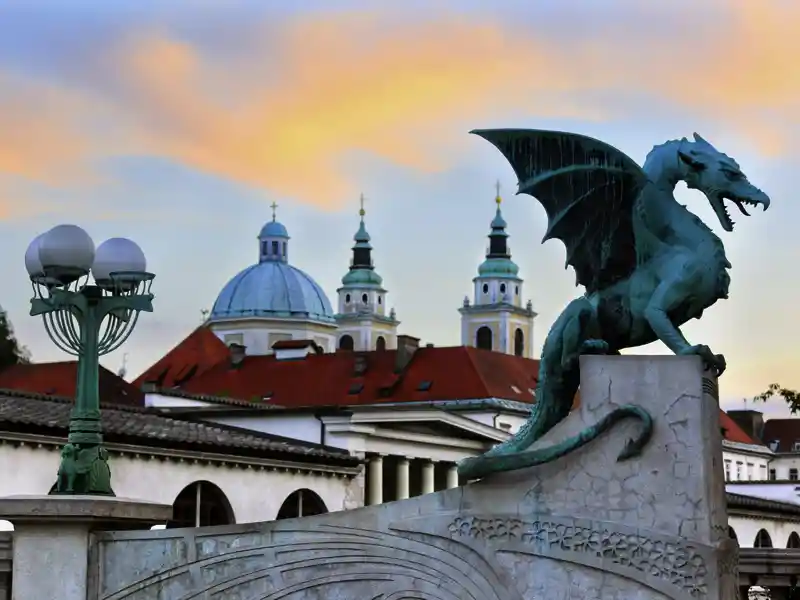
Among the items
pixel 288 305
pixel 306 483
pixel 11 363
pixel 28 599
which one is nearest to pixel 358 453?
pixel 306 483

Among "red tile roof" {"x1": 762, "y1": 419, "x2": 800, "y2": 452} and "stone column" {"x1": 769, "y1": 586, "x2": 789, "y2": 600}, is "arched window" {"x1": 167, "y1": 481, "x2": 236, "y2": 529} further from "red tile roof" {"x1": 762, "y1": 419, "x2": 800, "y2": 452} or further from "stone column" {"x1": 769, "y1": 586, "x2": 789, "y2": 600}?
"red tile roof" {"x1": 762, "y1": 419, "x2": 800, "y2": 452}

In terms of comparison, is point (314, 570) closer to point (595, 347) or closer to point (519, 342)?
point (595, 347)

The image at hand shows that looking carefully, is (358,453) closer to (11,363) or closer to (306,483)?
(306,483)

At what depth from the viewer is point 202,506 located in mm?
36438

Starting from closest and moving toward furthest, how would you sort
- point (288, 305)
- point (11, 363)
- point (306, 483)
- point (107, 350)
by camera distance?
point (107, 350)
point (306, 483)
point (11, 363)
point (288, 305)

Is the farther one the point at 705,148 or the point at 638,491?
the point at 705,148

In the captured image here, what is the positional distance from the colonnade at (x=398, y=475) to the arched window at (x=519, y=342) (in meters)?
91.2

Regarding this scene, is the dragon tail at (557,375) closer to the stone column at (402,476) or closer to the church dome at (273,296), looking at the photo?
the stone column at (402,476)

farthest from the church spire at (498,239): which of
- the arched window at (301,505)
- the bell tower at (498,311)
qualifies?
the arched window at (301,505)

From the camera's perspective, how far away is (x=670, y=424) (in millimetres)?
10266

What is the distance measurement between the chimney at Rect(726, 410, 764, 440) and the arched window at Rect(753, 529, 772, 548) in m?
66.5

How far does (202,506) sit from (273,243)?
98918 mm

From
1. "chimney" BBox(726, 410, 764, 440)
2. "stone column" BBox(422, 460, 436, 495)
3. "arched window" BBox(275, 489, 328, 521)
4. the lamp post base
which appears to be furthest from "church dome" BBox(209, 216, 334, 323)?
the lamp post base

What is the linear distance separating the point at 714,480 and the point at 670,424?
446 millimetres
